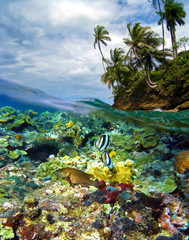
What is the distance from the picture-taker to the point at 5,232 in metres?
Result: 3.64

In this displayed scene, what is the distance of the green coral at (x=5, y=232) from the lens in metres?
3.55

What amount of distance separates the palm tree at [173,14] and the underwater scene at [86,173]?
88.1 ft

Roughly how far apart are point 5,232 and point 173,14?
40.5m

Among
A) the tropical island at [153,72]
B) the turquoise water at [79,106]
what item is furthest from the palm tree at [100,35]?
the turquoise water at [79,106]

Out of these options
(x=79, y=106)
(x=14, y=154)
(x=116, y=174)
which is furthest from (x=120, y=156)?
(x=14, y=154)

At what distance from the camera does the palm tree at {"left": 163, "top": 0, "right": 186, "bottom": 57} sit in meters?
29.0

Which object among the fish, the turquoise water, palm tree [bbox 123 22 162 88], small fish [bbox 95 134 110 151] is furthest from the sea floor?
palm tree [bbox 123 22 162 88]

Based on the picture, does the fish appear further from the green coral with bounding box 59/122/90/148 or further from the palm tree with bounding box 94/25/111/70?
the palm tree with bounding box 94/25/111/70

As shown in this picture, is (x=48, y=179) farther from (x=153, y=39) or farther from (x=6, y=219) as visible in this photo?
(x=153, y=39)

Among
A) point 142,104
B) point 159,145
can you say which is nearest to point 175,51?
point 142,104

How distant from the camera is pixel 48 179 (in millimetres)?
6746

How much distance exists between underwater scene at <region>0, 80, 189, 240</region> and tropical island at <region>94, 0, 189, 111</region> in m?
4.91

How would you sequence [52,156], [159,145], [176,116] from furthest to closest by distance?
[176,116] < [159,145] < [52,156]

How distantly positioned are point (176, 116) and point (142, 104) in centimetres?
770
